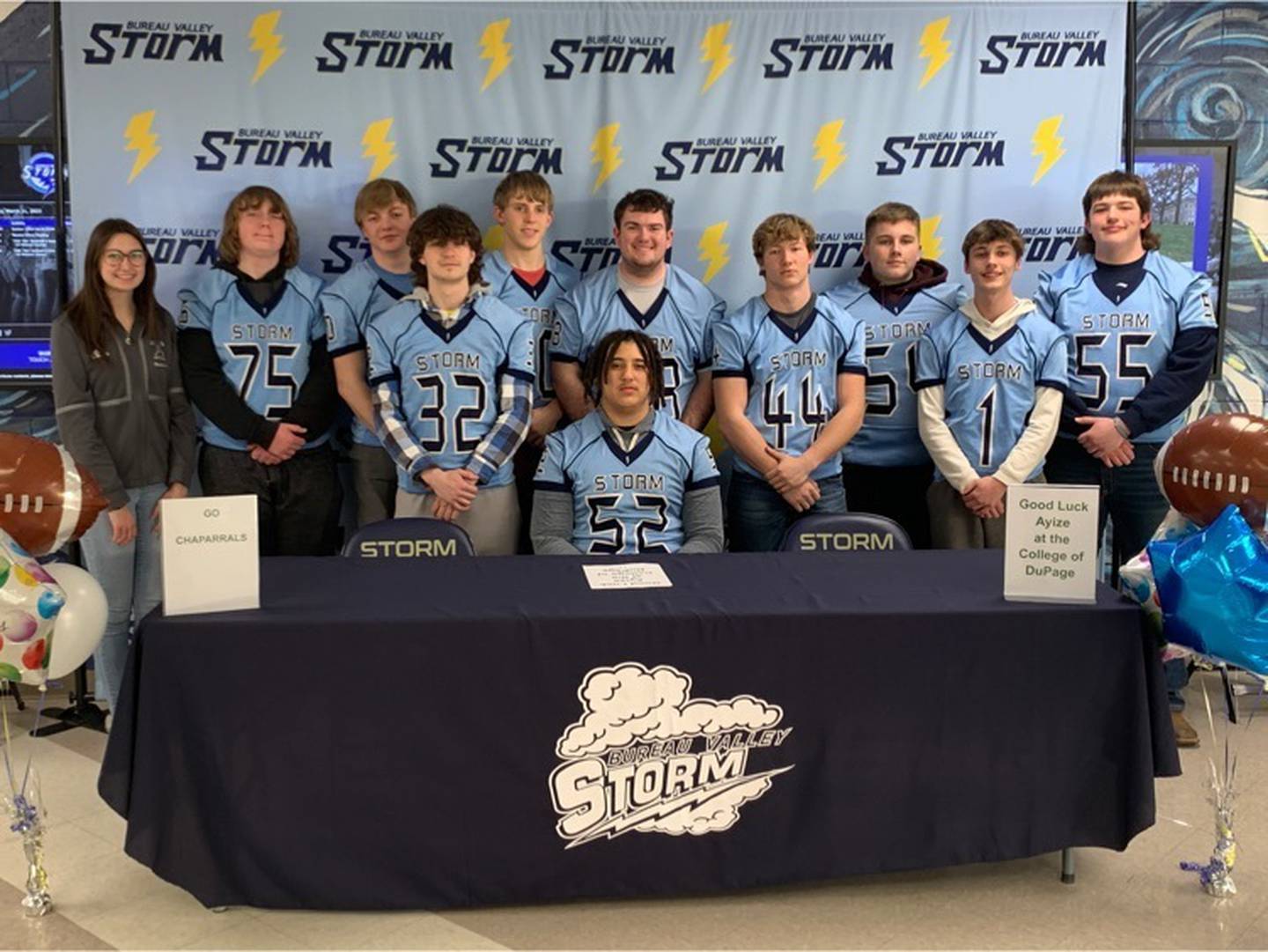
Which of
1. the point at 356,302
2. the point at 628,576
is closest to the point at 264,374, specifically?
the point at 356,302

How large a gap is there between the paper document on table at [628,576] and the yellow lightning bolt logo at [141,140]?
2202 mm

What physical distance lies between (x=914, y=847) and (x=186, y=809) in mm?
1418

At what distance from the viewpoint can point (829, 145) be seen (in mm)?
3785

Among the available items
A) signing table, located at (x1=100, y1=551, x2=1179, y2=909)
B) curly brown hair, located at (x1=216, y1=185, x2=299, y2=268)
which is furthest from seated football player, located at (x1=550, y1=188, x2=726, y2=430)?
signing table, located at (x1=100, y1=551, x2=1179, y2=909)

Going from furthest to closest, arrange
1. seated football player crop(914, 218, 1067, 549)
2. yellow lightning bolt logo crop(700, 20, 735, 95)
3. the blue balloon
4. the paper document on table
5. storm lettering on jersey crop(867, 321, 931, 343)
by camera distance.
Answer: yellow lightning bolt logo crop(700, 20, 735, 95)
storm lettering on jersey crop(867, 321, 931, 343)
seated football player crop(914, 218, 1067, 549)
the paper document on table
the blue balloon

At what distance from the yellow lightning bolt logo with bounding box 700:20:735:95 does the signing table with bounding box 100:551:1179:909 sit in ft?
7.06

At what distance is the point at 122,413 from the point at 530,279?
127 cm

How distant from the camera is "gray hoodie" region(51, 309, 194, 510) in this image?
3180mm

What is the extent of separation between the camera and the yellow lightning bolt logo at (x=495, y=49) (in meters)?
3.69

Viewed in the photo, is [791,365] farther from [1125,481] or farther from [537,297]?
[1125,481]

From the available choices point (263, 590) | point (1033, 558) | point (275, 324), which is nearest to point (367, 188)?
point (275, 324)

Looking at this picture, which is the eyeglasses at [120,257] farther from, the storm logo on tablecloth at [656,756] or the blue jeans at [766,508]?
the storm logo on tablecloth at [656,756]

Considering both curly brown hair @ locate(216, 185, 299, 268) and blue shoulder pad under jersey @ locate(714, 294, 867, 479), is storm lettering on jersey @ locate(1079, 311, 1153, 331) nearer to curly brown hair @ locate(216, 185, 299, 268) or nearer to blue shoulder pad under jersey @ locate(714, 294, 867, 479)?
blue shoulder pad under jersey @ locate(714, 294, 867, 479)

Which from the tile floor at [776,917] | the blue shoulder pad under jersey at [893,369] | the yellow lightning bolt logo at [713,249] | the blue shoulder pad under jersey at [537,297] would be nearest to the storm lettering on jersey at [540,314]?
the blue shoulder pad under jersey at [537,297]
